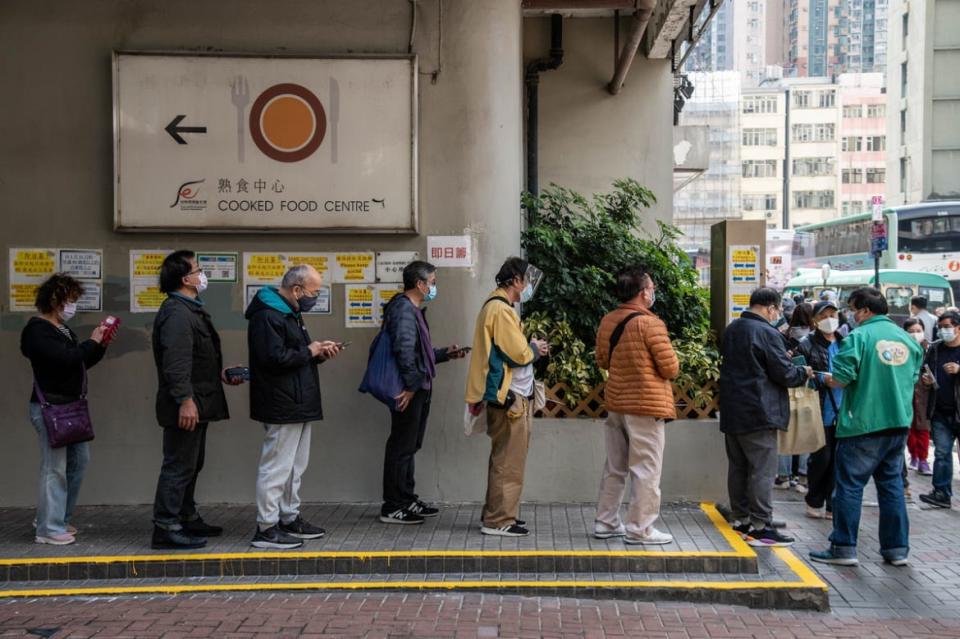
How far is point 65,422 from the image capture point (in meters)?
6.55

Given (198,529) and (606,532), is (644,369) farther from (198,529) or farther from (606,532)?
(198,529)

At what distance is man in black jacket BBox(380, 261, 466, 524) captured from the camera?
688 cm

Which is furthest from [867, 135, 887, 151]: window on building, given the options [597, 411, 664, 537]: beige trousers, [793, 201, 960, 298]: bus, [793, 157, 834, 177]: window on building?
[597, 411, 664, 537]: beige trousers

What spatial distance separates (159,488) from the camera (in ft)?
21.4

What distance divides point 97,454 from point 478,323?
10.6 ft

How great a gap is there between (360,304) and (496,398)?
1.64 m

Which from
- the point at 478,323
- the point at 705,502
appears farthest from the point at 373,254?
the point at 705,502

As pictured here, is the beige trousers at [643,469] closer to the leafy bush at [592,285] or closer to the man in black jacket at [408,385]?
the leafy bush at [592,285]

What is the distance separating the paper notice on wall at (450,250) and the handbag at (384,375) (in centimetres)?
98

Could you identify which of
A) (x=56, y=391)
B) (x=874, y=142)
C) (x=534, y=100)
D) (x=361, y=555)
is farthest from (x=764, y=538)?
(x=874, y=142)

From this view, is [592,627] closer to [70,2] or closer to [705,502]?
[705,502]

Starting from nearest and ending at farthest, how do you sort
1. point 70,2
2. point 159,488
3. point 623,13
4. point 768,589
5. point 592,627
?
point 592,627 < point 768,589 < point 159,488 < point 70,2 < point 623,13

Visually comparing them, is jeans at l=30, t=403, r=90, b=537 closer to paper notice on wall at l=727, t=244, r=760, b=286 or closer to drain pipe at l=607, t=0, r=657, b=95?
paper notice on wall at l=727, t=244, r=760, b=286

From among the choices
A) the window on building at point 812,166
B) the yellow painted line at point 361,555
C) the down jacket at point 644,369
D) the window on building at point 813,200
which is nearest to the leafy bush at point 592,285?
the down jacket at point 644,369
